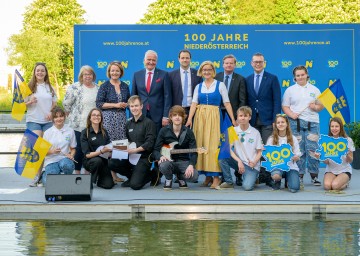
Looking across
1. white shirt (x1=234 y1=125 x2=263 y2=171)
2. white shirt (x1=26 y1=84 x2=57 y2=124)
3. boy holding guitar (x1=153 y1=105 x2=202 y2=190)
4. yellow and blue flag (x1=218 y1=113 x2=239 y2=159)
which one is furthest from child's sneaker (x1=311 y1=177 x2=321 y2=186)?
white shirt (x1=26 y1=84 x2=57 y2=124)

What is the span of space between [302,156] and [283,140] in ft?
2.83

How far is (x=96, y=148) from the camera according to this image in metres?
10.7

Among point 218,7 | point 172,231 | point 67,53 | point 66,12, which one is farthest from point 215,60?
point 66,12

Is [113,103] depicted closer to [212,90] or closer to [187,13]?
[212,90]

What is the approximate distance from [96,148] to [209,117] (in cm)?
159

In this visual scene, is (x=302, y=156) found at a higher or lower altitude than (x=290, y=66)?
lower

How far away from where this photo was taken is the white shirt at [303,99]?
11102 mm

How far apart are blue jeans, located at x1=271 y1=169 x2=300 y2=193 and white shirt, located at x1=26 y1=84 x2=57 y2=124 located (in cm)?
326

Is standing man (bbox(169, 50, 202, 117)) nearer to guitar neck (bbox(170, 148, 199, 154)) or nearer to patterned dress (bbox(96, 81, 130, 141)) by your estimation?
patterned dress (bbox(96, 81, 130, 141))

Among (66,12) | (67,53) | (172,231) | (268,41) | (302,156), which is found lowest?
(172,231)

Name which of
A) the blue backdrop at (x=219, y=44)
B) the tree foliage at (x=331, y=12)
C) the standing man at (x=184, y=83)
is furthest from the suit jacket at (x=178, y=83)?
the tree foliage at (x=331, y=12)

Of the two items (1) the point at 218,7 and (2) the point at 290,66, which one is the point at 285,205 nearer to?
(2) the point at 290,66

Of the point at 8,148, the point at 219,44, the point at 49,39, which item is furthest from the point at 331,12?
the point at 219,44

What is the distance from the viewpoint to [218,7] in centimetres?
5097
